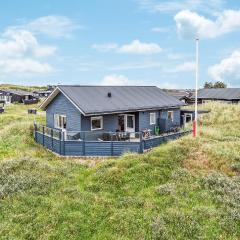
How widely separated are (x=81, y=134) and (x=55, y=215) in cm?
1238

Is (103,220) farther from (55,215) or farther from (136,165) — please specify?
(136,165)

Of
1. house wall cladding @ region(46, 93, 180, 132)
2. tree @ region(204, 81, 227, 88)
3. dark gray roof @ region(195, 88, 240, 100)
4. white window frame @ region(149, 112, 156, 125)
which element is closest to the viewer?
house wall cladding @ region(46, 93, 180, 132)

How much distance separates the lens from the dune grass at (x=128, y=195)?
15.9 meters

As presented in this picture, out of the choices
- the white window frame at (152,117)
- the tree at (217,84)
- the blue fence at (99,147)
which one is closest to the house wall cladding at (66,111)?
the blue fence at (99,147)

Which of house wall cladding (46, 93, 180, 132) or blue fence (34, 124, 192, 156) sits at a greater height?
house wall cladding (46, 93, 180, 132)

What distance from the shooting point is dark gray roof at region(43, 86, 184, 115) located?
2959 cm

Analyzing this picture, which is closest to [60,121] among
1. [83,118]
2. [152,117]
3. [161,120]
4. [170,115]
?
[83,118]

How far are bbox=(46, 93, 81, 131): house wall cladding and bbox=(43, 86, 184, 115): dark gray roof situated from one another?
1026 mm

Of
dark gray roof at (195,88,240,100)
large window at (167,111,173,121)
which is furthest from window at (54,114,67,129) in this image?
dark gray roof at (195,88,240,100)

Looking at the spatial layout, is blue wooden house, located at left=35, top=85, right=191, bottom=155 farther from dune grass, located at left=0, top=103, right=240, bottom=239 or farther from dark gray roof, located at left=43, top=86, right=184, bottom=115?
dune grass, located at left=0, top=103, right=240, bottom=239

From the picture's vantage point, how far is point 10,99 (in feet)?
308

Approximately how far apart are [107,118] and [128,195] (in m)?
12.8

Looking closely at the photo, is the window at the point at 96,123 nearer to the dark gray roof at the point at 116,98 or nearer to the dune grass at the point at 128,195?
the dark gray roof at the point at 116,98

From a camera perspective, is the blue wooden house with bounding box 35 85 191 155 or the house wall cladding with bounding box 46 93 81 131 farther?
the house wall cladding with bounding box 46 93 81 131
